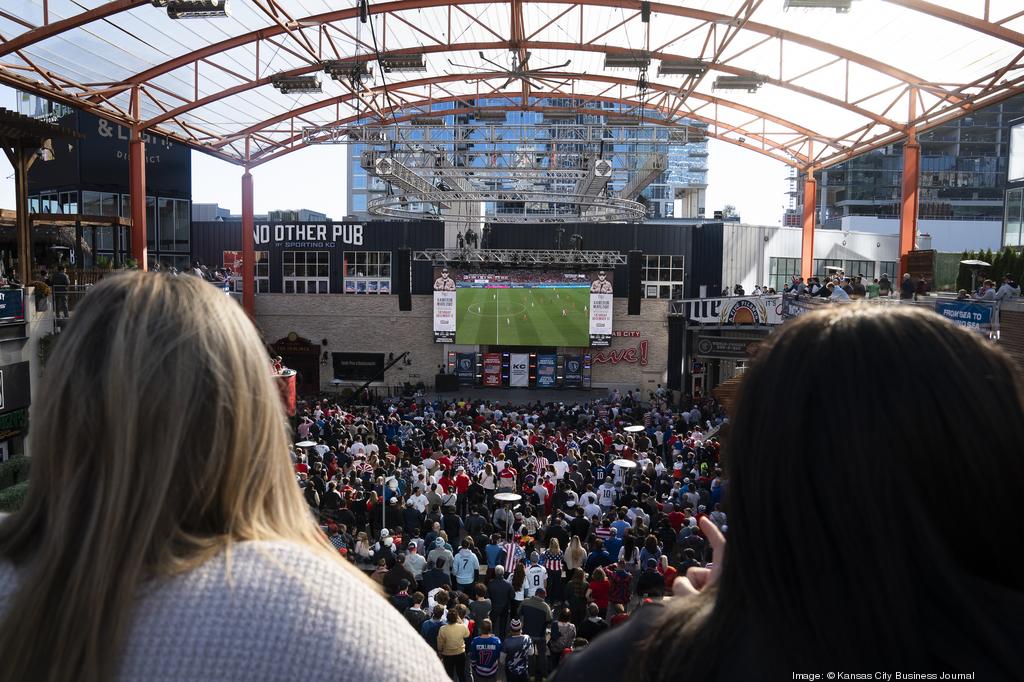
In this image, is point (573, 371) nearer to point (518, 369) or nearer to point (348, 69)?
A: point (518, 369)

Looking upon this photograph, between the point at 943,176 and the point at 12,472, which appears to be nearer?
the point at 12,472

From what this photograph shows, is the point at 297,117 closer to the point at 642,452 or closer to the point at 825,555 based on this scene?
the point at 642,452

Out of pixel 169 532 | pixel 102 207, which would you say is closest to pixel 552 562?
pixel 169 532

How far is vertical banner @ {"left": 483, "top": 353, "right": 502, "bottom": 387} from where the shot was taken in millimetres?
32844

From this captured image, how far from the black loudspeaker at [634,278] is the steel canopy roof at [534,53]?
19.7 ft

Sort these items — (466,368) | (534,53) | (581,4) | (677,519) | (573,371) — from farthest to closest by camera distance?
(466,368), (573,371), (534,53), (581,4), (677,519)

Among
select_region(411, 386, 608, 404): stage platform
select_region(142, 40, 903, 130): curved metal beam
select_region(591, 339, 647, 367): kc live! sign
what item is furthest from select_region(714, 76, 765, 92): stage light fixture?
select_region(591, 339, 647, 367): kc live! sign

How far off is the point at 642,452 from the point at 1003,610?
16.4 meters

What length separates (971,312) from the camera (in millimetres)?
11484

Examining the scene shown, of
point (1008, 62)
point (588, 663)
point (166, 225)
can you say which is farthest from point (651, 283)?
point (588, 663)

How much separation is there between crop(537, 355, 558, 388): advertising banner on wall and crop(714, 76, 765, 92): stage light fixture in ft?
48.2

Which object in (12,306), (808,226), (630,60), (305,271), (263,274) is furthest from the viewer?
(263,274)

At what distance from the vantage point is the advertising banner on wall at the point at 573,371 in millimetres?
32625

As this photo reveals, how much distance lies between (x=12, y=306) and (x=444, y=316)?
18.4m
